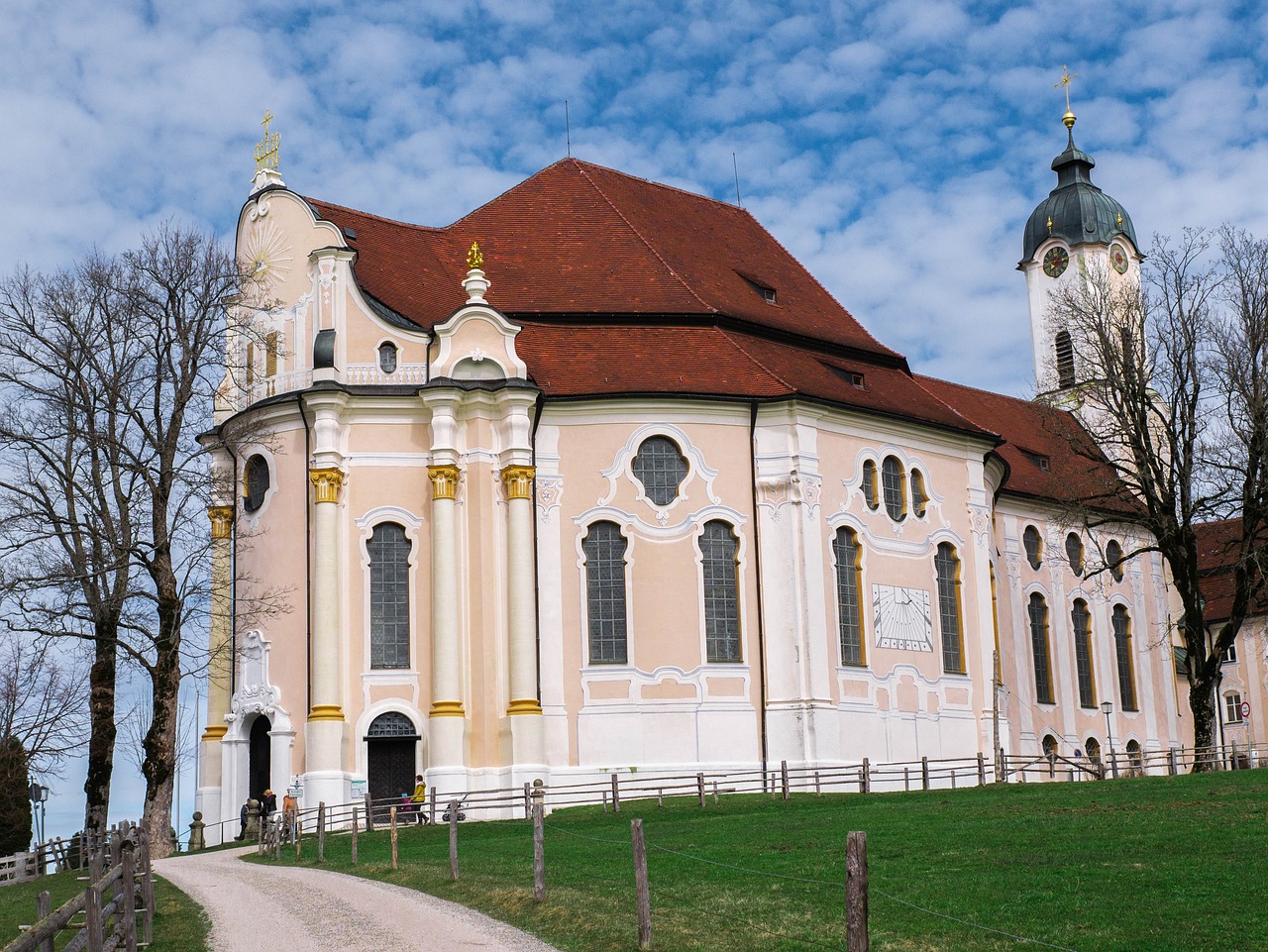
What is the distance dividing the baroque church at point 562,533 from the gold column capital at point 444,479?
0.78 ft

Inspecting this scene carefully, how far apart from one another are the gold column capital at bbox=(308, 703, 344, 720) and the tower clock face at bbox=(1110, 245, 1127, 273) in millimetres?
39924

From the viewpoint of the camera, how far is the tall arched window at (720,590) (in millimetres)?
37500

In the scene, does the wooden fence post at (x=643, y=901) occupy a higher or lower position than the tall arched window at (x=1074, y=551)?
lower

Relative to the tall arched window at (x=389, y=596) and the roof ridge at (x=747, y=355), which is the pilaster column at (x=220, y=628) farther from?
the roof ridge at (x=747, y=355)

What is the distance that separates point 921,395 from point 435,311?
43.8 feet

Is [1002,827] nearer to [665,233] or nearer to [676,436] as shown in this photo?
[676,436]

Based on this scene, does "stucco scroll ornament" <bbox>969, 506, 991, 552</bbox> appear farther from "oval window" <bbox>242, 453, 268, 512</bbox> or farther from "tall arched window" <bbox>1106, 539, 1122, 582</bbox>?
"oval window" <bbox>242, 453, 268, 512</bbox>

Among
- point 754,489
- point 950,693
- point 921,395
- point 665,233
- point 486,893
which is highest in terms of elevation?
point 665,233

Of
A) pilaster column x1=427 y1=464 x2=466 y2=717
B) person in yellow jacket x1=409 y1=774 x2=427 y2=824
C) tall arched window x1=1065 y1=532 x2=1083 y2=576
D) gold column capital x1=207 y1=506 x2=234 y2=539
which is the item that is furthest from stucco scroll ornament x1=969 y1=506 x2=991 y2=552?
gold column capital x1=207 y1=506 x2=234 y2=539

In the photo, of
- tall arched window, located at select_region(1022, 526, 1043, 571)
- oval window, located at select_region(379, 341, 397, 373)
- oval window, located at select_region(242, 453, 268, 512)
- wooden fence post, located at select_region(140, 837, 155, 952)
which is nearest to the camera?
wooden fence post, located at select_region(140, 837, 155, 952)

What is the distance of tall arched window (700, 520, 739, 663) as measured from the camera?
123ft

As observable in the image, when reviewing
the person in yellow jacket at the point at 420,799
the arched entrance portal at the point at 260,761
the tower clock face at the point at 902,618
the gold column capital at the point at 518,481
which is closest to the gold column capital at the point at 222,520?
the arched entrance portal at the point at 260,761

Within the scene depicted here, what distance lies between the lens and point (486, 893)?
741 inches

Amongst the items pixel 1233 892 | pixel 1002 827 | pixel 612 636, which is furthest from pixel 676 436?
pixel 1233 892
